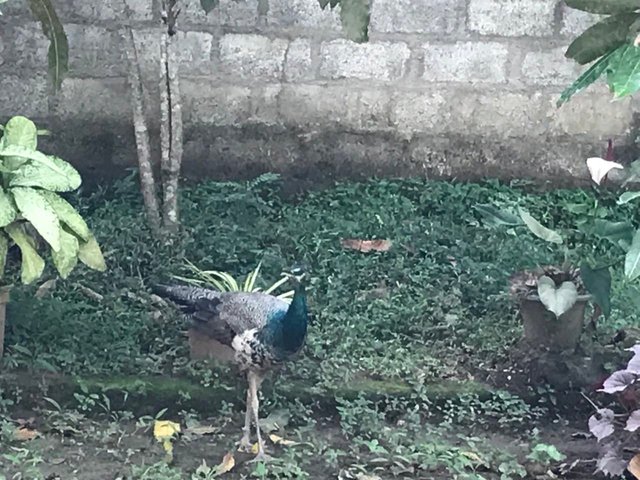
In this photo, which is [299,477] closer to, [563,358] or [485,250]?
[563,358]

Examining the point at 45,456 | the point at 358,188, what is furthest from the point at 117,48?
the point at 45,456

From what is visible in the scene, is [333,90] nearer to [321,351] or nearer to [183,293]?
[321,351]

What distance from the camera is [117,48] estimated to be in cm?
579

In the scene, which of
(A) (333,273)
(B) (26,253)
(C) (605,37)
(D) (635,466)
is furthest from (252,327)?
(C) (605,37)

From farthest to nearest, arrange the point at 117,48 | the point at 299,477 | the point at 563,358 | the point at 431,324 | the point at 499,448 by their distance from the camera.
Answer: the point at 117,48
the point at 431,324
the point at 563,358
the point at 499,448
the point at 299,477

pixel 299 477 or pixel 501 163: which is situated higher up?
pixel 501 163

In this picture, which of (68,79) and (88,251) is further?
(68,79)

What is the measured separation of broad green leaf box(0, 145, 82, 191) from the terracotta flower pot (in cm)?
181

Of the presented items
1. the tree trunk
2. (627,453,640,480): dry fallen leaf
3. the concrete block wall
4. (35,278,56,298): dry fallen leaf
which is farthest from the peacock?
the concrete block wall

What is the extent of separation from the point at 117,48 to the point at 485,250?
7.17ft

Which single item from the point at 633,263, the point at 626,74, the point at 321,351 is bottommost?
the point at 321,351

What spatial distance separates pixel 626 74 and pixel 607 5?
0.47 m

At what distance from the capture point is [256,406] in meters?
3.89

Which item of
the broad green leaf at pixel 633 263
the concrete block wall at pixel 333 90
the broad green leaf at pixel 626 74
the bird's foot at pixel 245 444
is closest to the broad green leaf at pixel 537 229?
the broad green leaf at pixel 633 263
